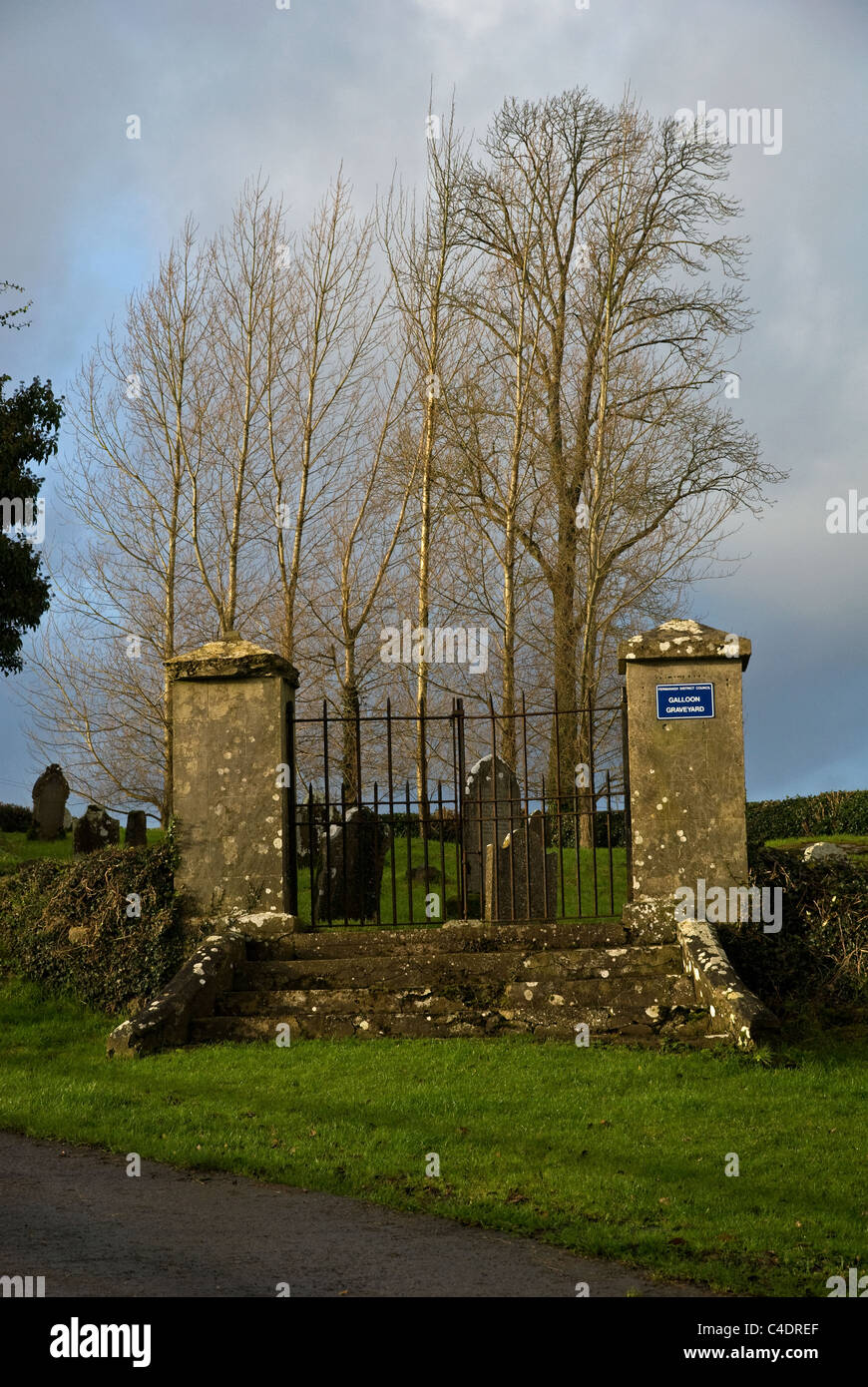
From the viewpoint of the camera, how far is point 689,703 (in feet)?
36.0

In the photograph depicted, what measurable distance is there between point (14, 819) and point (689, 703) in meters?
A: 19.1

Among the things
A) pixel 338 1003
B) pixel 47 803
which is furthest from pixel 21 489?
pixel 338 1003

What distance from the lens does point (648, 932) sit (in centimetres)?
1078

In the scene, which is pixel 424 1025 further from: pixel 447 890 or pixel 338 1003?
pixel 447 890

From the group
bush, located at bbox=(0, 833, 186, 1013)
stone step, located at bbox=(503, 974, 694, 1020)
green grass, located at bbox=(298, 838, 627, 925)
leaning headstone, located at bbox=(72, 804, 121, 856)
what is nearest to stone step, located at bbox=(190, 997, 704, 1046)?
stone step, located at bbox=(503, 974, 694, 1020)

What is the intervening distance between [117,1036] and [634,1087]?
408 centimetres

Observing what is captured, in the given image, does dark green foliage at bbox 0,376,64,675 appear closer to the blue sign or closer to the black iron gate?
the black iron gate

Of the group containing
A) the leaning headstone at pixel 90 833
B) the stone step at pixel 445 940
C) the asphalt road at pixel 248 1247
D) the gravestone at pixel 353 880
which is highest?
the leaning headstone at pixel 90 833

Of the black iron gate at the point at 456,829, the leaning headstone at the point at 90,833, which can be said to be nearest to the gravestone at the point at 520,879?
the black iron gate at the point at 456,829

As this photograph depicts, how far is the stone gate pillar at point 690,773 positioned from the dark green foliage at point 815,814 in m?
14.6

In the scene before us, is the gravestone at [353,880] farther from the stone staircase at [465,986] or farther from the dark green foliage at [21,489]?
the dark green foliage at [21,489]

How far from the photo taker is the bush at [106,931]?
36.8 feet
